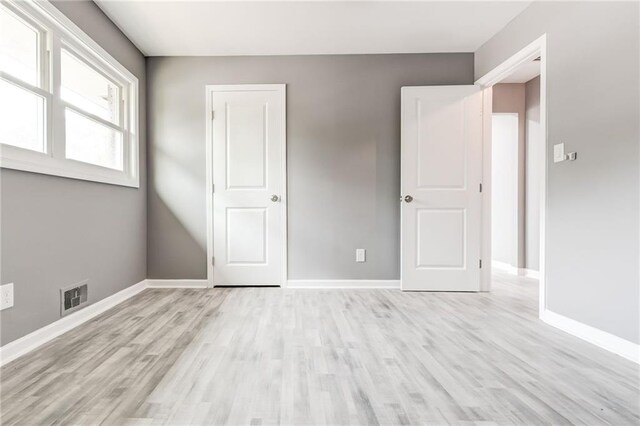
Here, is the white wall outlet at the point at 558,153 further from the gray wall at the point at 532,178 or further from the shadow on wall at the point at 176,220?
the shadow on wall at the point at 176,220

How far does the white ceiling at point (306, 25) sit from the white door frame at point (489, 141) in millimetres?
361

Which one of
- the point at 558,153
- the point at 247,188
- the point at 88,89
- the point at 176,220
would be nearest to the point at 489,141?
the point at 558,153

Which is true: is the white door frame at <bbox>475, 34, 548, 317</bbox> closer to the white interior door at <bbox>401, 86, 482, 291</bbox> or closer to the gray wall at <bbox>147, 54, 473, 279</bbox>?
the white interior door at <bbox>401, 86, 482, 291</bbox>

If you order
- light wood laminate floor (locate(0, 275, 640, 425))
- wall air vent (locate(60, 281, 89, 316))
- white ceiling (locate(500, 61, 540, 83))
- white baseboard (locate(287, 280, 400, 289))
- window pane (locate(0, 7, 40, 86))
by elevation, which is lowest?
light wood laminate floor (locate(0, 275, 640, 425))

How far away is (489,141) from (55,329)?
3.90 meters

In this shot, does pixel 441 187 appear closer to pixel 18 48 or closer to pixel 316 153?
pixel 316 153

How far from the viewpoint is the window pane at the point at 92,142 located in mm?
2271

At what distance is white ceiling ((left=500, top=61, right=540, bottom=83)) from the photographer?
3.54 m

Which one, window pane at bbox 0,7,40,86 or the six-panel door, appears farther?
the six-panel door

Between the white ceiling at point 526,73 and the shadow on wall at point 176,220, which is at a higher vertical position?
the white ceiling at point 526,73

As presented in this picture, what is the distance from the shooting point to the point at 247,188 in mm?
3309

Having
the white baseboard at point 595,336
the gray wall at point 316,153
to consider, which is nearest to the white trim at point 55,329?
the gray wall at point 316,153

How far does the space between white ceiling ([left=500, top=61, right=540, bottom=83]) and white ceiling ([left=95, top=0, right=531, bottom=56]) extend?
0.85m

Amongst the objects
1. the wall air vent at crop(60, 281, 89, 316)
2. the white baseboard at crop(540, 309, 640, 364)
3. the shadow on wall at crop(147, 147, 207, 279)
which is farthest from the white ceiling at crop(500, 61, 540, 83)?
the wall air vent at crop(60, 281, 89, 316)
